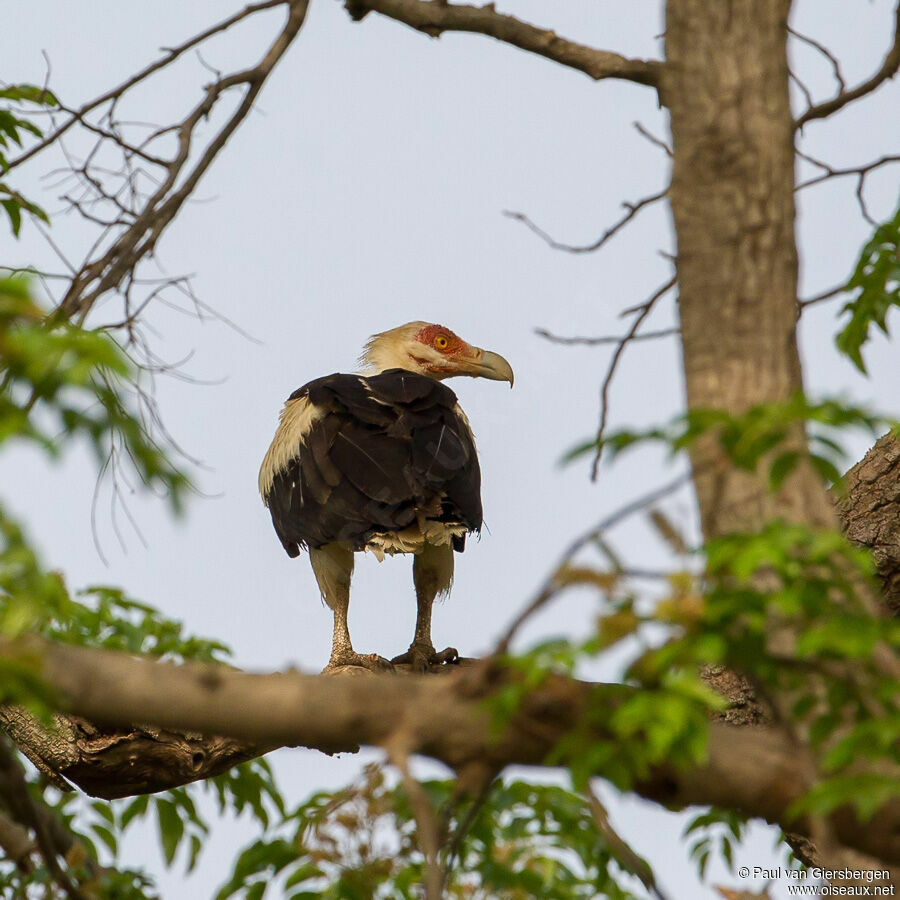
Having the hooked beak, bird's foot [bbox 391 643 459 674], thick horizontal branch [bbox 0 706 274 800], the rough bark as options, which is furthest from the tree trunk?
the hooked beak

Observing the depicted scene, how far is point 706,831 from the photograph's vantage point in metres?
3.70

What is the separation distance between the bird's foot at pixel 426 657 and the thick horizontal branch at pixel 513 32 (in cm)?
324

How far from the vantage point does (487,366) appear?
7.27 meters

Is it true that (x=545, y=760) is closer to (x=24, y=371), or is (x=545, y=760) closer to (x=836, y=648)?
(x=836, y=648)

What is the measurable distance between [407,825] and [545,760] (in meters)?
1.11

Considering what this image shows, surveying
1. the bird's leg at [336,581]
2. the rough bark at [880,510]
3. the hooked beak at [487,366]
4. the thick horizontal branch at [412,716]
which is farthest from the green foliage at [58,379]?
the hooked beak at [487,366]

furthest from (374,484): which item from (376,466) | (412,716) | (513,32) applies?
(412,716)

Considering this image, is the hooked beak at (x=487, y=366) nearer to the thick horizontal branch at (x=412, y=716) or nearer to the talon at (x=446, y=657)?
the talon at (x=446, y=657)

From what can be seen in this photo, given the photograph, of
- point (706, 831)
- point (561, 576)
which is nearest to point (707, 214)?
point (561, 576)

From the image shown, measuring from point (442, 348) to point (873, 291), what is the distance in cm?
408

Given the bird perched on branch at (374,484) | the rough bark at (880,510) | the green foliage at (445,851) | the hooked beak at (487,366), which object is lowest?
the green foliage at (445,851)

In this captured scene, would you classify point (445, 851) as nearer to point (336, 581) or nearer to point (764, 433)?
point (764, 433)

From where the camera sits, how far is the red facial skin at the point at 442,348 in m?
Result: 7.38

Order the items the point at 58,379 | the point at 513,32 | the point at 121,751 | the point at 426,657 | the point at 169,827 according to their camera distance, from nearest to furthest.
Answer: the point at 58,379
the point at 513,32
the point at 169,827
the point at 121,751
the point at 426,657
